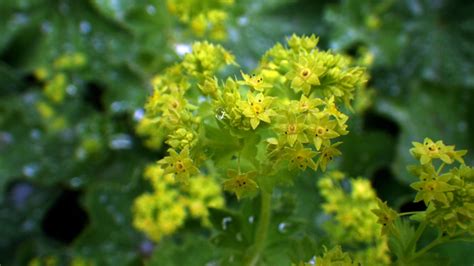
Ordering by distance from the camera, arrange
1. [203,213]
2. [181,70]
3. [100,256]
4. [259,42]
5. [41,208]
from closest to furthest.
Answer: [181,70] → [203,213] → [100,256] → [41,208] → [259,42]

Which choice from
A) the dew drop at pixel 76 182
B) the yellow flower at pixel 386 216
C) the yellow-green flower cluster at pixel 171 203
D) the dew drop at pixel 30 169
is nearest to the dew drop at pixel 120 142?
the dew drop at pixel 76 182

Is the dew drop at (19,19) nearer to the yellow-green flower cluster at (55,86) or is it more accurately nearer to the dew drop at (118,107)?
the yellow-green flower cluster at (55,86)

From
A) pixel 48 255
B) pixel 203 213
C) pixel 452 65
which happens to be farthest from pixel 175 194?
pixel 452 65

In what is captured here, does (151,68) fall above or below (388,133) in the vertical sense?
above

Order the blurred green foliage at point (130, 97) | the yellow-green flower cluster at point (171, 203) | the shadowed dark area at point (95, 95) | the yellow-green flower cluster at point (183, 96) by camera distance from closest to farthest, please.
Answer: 1. the yellow-green flower cluster at point (183, 96)
2. the yellow-green flower cluster at point (171, 203)
3. the blurred green foliage at point (130, 97)
4. the shadowed dark area at point (95, 95)

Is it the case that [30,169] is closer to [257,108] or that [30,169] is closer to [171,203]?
[171,203]

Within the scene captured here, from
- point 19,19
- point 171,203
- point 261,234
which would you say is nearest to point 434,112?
point 171,203

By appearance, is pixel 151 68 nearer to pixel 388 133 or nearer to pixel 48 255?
pixel 48 255
